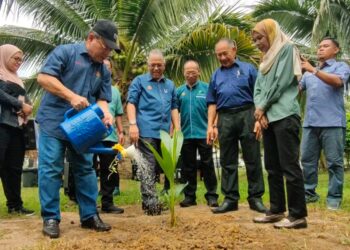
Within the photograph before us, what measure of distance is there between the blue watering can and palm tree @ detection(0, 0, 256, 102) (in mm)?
5833

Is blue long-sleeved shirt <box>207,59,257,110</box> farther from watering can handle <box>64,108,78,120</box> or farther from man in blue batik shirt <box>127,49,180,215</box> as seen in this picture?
watering can handle <box>64,108,78,120</box>

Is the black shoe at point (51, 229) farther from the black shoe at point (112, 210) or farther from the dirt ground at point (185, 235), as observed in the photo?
the black shoe at point (112, 210)

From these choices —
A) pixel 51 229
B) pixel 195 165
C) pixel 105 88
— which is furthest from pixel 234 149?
pixel 51 229

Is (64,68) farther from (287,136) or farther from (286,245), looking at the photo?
(286,245)

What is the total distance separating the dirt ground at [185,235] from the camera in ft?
11.0

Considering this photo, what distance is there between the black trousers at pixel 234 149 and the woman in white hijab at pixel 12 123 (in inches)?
84.8

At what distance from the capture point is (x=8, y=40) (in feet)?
34.7

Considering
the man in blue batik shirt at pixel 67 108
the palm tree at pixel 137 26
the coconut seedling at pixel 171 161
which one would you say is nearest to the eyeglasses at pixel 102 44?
the man in blue batik shirt at pixel 67 108

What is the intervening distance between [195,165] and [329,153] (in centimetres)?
154

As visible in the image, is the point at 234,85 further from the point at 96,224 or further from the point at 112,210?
A: the point at 96,224

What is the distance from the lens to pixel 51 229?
3.87m

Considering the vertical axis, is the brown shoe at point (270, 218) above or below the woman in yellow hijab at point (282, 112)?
below

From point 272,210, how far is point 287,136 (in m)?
0.79

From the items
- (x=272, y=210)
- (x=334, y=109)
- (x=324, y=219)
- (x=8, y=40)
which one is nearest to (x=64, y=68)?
(x=272, y=210)
